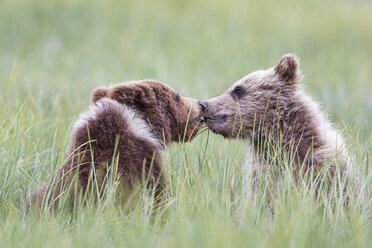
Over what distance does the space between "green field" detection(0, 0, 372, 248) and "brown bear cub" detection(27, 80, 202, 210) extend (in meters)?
0.20

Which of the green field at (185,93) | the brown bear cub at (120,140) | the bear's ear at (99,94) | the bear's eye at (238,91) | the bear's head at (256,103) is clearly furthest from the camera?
the bear's eye at (238,91)

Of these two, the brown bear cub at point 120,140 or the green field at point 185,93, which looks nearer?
the green field at point 185,93

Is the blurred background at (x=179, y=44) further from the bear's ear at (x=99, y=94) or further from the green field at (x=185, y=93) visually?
the bear's ear at (x=99, y=94)

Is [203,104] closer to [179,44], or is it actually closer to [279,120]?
[279,120]

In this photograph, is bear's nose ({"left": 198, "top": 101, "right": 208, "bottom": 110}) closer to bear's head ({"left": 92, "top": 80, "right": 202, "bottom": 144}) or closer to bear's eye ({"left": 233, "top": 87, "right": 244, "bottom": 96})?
bear's head ({"left": 92, "top": 80, "right": 202, "bottom": 144})

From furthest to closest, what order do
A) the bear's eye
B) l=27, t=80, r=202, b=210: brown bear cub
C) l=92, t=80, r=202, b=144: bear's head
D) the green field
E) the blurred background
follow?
the blurred background
the bear's eye
l=92, t=80, r=202, b=144: bear's head
l=27, t=80, r=202, b=210: brown bear cub
the green field

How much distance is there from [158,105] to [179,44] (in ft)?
25.4

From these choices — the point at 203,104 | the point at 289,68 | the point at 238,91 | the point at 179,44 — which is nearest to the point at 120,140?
the point at 203,104

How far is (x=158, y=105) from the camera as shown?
183 inches

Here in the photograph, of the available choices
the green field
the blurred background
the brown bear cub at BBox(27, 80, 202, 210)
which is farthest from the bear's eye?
the blurred background

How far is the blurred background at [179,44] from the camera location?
31.1 feet

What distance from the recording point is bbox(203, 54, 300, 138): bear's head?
17.1 feet

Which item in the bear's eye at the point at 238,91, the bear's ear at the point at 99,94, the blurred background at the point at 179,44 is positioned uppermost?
the blurred background at the point at 179,44

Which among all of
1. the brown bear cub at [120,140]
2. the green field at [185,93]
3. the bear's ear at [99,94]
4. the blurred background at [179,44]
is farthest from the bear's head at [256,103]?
the blurred background at [179,44]
